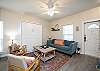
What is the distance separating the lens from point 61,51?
6.41 metres

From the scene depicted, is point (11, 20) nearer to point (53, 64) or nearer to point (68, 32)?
point (53, 64)

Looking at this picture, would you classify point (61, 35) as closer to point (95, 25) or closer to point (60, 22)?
point (60, 22)

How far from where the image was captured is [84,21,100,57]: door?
18.7 feet

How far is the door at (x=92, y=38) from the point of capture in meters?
5.70

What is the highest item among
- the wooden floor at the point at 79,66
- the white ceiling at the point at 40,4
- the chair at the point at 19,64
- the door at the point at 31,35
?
the white ceiling at the point at 40,4

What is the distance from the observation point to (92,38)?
5.92 metres

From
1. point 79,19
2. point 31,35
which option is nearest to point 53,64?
point 31,35

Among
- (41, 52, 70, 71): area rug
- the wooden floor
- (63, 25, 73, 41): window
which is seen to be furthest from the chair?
(63, 25, 73, 41): window

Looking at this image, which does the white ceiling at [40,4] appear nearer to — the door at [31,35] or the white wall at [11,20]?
the white wall at [11,20]

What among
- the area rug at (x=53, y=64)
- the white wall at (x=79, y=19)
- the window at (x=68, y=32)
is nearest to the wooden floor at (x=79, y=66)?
the area rug at (x=53, y=64)

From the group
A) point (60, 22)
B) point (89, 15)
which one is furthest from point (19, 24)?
point (89, 15)

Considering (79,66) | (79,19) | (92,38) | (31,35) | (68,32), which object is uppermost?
(79,19)

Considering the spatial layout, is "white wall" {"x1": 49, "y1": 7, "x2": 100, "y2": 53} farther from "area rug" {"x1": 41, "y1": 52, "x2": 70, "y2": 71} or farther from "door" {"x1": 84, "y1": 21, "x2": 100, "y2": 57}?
"area rug" {"x1": 41, "y1": 52, "x2": 70, "y2": 71}

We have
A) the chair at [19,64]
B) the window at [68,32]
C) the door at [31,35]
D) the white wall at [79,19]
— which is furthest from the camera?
the window at [68,32]
